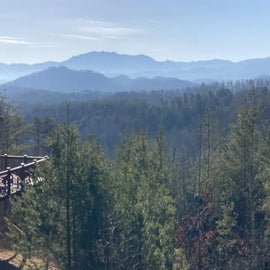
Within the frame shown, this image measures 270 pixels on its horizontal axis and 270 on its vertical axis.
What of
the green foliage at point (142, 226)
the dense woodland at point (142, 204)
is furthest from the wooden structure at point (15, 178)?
the green foliage at point (142, 226)

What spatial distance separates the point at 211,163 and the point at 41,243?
16.2 meters

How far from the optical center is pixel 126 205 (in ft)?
47.2

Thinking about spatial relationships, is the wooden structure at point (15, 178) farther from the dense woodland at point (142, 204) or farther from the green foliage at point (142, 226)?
the green foliage at point (142, 226)

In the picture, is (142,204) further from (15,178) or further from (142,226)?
(15,178)

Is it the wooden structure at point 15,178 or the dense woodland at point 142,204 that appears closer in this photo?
the dense woodland at point 142,204

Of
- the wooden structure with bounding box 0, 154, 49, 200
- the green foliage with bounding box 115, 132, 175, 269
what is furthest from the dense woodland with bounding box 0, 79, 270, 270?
the wooden structure with bounding box 0, 154, 49, 200

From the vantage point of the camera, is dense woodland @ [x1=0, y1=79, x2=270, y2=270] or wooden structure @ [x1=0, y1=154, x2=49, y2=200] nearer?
dense woodland @ [x1=0, y1=79, x2=270, y2=270]

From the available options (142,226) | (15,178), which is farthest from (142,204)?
(15,178)

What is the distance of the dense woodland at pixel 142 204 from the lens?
13164mm

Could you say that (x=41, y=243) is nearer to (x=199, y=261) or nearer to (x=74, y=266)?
(x=74, y=266)

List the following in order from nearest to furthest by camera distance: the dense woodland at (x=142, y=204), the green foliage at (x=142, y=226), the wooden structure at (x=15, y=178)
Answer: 1. the dense woodland at (x=142, y=204)
2. the green foliage at (x=142, y=226)
3. the wooden structure at (x=15, y=178)

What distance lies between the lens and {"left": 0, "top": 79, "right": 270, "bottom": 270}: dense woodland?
13.2 m

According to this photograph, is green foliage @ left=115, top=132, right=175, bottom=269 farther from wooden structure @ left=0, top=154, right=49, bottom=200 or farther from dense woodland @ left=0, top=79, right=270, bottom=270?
wooden structure @ left=0, top=154, right=49, bottom=200

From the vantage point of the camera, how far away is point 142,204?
14.8 m
